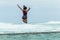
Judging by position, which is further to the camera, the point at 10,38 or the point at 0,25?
the point at 0,25

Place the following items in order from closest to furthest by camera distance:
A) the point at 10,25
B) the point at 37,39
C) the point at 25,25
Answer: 1. the point at 37,39
2. the point at 25,25
3. the point at 10,25

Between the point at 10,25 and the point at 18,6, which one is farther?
the point at 10,25

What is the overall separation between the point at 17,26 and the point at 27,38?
16.3 feet

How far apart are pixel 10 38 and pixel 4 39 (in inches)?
10.5

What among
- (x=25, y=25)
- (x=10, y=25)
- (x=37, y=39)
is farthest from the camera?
(x=10, y=25)

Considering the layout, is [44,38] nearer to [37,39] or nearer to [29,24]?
[37,39]

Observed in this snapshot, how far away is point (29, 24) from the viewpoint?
44.3ft

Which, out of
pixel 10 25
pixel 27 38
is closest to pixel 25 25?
pixel 10 25

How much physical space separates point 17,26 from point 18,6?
1.11 m

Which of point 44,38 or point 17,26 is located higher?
point 44,38

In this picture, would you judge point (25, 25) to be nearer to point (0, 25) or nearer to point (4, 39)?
point (0, 25)

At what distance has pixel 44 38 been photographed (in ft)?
27.9

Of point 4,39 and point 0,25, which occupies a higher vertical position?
point 4,39

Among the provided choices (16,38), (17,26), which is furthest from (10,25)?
(16,38)
